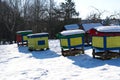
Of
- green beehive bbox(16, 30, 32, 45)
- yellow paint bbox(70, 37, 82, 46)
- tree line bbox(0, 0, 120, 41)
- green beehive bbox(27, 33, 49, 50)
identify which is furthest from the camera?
tree line bbox(0, 0, 120, 41)

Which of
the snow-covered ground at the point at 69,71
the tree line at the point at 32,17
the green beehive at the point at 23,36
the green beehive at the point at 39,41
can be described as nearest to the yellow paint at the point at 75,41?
the snow-covered ground at the point at 69,71

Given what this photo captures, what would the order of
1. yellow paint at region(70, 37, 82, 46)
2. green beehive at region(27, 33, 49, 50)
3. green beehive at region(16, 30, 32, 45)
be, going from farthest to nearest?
green beehive at region(16, 30, 32, 45) → green beehive at region(27, 33, 49, 50) → yellow paint at region(70, 37, 82, 46)

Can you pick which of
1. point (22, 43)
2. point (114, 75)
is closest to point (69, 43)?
point (114, 75)

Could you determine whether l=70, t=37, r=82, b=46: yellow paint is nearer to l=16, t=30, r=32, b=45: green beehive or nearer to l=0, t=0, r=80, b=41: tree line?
l=16, t=30, r=32, b=45: green beehive

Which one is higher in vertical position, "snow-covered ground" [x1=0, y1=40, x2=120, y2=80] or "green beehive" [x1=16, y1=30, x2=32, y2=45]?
"green beehive" [x1=16, y1=30, x2=32, y2=45]

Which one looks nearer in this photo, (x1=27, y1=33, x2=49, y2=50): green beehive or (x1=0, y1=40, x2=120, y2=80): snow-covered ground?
(x1=0, y1=40, x2=120, y2=80): snow-covered ground

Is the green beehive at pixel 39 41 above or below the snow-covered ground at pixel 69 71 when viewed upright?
above

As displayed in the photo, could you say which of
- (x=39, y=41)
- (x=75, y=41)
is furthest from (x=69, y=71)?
(x=39, y=41)

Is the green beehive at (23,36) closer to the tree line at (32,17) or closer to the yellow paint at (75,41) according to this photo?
the yellow paint at (75,41)

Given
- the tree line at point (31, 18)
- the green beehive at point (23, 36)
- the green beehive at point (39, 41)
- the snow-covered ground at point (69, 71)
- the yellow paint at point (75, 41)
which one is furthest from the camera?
the tree line at point (31, 18)

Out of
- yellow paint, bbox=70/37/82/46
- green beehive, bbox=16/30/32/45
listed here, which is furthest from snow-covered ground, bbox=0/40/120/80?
green beehive, bbox=16/30/32/45

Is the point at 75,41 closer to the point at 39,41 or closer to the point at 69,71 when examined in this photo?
the point at 69,71

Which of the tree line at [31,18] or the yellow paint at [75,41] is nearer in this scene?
the yellow paint at [75,41]

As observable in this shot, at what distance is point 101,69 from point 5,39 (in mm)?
33624
